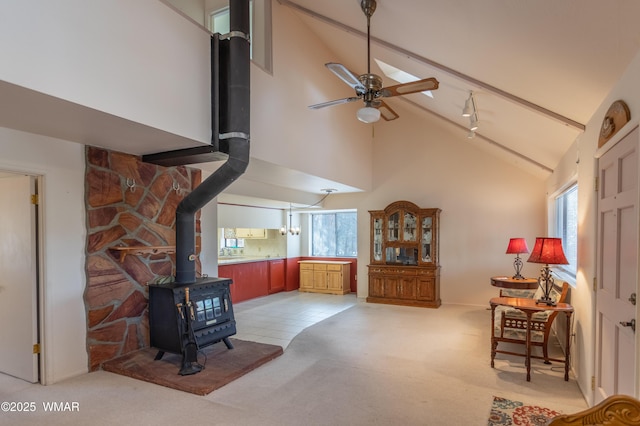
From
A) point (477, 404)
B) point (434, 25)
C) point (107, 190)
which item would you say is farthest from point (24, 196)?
point (477, 404)

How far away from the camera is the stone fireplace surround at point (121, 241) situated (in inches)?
150

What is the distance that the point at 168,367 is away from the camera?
3.78 meters

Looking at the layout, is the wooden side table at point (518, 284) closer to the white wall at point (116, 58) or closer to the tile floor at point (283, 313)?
the tile floor at point (283, 313)

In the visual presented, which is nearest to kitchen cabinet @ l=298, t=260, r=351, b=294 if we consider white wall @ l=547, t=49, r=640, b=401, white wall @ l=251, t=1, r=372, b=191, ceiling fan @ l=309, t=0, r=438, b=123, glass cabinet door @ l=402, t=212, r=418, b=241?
glass cabinet door @ l=402, t=212, r=418, b=241

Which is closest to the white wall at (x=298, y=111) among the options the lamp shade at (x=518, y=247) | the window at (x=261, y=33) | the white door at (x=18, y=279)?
the window at (x=261, y=33)

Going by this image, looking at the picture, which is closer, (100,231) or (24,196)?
(24,196)

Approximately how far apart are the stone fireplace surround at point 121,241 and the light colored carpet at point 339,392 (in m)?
0.49

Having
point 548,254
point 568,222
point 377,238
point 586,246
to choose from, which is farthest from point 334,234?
point 586,246

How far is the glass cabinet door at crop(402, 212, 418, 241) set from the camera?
7.28 m

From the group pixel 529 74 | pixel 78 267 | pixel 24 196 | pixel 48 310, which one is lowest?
pixel 48 310

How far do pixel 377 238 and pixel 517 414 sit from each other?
4867 mm

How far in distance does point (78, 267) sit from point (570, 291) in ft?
16.9

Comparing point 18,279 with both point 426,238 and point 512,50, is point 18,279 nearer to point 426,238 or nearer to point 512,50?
point 512,50

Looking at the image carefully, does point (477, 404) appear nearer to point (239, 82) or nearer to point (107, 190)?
point (239, 82)
